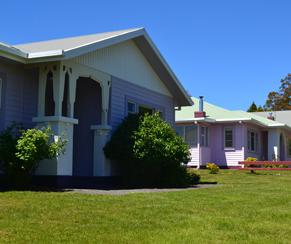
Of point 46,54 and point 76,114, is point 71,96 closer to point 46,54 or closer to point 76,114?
point 46,54

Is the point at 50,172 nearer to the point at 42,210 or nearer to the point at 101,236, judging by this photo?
the point at 42,210

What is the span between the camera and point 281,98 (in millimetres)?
70250

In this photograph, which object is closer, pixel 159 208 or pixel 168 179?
pixel 159 208

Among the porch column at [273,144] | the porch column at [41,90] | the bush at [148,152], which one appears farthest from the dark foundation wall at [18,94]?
the porch column at [273,144]

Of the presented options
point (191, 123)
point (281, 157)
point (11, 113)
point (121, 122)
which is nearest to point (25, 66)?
point (11, 113)

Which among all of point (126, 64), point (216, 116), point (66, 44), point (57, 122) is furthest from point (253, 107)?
point (57, 122)

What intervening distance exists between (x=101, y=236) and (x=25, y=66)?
8.49 m

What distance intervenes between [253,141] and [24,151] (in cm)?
2261

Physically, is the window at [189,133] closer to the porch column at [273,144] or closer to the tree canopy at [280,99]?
the porch column at [273,144]

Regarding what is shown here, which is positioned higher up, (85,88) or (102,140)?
(85,88)

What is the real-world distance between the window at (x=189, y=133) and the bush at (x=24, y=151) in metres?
17.3

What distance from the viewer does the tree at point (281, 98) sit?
228 feet

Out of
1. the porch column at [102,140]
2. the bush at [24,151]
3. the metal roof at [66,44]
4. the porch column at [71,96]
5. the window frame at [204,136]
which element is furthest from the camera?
the window frame at [204,136]

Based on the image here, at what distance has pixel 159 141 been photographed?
603 inches
